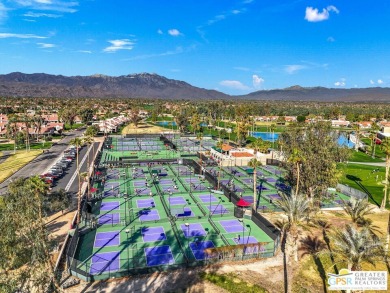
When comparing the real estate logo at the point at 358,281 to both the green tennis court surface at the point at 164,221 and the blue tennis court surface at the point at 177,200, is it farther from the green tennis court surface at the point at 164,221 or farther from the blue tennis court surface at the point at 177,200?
the blue tennis court surface at the point at 177,200

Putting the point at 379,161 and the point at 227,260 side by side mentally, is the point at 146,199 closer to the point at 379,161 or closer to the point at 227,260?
the point at 227,260

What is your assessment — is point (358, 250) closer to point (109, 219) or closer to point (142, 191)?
point (109, 219)

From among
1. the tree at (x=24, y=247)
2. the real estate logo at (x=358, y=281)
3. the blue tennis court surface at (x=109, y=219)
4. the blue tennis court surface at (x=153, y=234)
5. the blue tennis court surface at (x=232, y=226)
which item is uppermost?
the tree at (x=24, y=247)

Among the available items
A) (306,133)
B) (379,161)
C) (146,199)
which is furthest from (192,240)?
(379,161)

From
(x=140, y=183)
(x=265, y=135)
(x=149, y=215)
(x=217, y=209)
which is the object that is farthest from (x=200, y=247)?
(x=265, y=135)

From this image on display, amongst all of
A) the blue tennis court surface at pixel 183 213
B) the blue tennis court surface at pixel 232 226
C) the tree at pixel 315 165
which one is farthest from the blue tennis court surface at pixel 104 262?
the tree at pixel 315 165

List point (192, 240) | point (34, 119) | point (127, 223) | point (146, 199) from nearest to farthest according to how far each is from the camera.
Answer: point (192, 240), point (127, 223), point (146, 199), point (34, 119)
